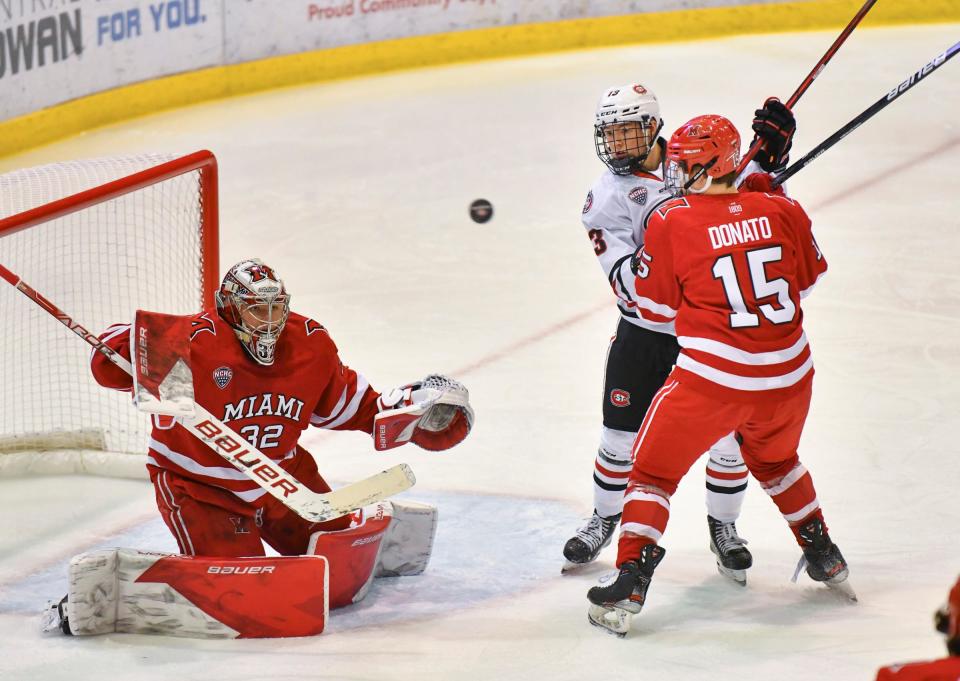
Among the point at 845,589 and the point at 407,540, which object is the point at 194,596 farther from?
the point at 845,589

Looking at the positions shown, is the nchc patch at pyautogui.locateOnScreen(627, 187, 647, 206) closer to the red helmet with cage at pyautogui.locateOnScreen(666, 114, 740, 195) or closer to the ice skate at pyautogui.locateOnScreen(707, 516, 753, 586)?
the red helmet with cage at pyautogui.locateOnScreen(666, 114, 740, 195)

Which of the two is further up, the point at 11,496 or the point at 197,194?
the point at 197,194

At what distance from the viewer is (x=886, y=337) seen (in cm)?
516

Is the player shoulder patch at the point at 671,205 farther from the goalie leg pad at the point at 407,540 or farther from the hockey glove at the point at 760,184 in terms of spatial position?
the goalie leg pad at the point at 407,540

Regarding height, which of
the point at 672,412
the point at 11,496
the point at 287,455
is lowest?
the point at 11,496

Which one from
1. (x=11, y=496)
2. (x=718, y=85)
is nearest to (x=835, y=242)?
(x=718, y=85)

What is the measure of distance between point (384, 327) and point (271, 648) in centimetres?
239

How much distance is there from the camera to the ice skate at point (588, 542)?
11.7 ft

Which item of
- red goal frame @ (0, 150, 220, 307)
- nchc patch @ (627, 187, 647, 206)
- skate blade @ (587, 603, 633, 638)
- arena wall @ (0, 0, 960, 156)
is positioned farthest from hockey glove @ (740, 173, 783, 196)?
arena wall @ (0, 0, 960, 156)

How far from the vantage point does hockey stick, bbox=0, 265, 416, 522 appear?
3164 mm

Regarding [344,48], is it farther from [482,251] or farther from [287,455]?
[287,455]

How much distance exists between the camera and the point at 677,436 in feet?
10.1

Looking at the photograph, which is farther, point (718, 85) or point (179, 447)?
point (718, 85)

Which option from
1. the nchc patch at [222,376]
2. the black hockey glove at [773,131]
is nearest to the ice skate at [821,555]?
the black hockey glove at [773,131]
